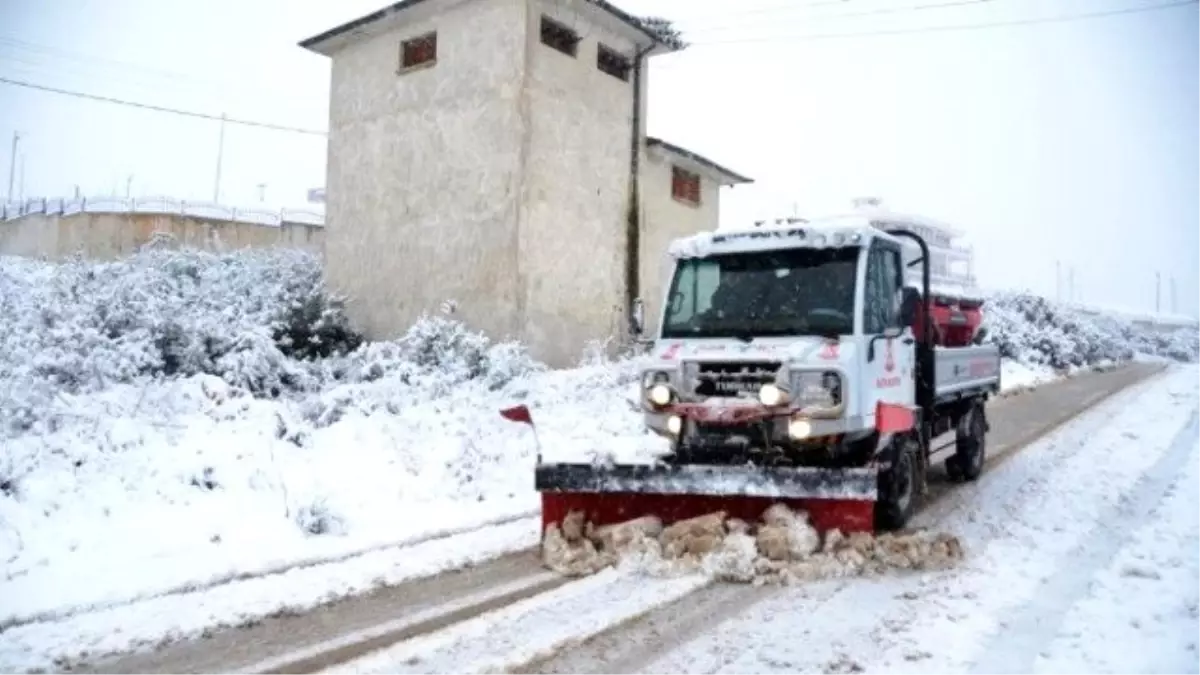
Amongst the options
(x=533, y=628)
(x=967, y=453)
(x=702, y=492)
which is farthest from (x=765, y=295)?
(x=967, y=453)

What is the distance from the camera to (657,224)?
65.2 ft

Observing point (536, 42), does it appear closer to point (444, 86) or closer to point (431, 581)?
point (444, 86)

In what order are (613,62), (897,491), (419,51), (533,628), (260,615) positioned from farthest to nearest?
1. (613,62)
2. (419,51)
3. (897,491)
4. (260,615)
5. (533,628)

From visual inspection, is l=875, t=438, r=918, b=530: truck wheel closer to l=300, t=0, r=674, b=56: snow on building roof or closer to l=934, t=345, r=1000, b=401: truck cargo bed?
l=934, t=345, r=1000, b=401: truck cargo bed

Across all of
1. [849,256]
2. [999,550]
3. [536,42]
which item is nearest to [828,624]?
[999,550]

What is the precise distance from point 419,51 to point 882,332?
13.6 meters

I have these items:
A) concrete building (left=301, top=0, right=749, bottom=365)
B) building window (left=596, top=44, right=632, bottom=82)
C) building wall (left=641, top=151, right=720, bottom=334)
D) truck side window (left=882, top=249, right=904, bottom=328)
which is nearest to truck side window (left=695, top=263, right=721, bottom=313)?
truck side window (left=882, top=249, right=904, bottom=328)

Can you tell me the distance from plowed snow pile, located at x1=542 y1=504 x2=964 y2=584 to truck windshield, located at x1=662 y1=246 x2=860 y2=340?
5.09ft

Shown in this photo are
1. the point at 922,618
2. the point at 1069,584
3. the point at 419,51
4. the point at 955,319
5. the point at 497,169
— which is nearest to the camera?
the point at 922,618

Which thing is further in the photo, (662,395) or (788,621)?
(662,395)

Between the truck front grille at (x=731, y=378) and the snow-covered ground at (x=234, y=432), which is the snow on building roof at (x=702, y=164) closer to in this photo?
the snow-covered ground at (x=234, y=432)

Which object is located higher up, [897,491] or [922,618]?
[897,491]

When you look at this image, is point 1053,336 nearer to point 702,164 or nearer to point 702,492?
point 702,164

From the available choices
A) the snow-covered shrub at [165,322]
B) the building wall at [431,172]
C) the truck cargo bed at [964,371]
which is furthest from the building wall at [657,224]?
the truck cargo bed at [964,371]
